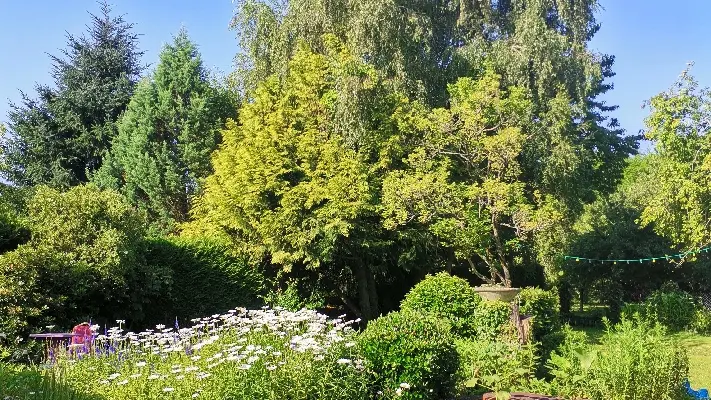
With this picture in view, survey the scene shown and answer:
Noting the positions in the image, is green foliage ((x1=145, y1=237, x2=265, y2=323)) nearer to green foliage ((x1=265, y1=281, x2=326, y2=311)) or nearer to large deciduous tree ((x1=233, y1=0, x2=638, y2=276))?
green foliage ((x1=265, y1=281, x2=326, y2=311))

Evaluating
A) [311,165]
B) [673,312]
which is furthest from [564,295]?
[311,165]

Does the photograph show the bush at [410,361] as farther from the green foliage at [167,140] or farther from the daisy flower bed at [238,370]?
the green foliage at [167,140]

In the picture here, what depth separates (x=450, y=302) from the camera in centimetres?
777

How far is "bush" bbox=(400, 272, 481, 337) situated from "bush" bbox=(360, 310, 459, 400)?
7.48 ft

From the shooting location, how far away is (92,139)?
55.5 ft

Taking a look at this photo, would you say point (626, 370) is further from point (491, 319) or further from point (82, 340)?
point (82, 340)

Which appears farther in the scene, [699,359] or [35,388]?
[699,359]

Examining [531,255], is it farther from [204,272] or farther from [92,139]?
[92,139]

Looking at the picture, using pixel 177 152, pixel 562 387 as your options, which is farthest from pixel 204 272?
pixel 562 387

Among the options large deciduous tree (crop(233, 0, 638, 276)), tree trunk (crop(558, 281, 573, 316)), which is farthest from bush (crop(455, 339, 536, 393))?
tree trunk (crop(558, 281, 573, 316))

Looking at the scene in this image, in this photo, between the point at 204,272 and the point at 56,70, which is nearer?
the point at 204,272

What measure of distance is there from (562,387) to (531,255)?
9970 millimetres

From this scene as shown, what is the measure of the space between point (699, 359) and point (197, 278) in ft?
29.0

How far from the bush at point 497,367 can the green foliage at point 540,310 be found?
8.29ft
